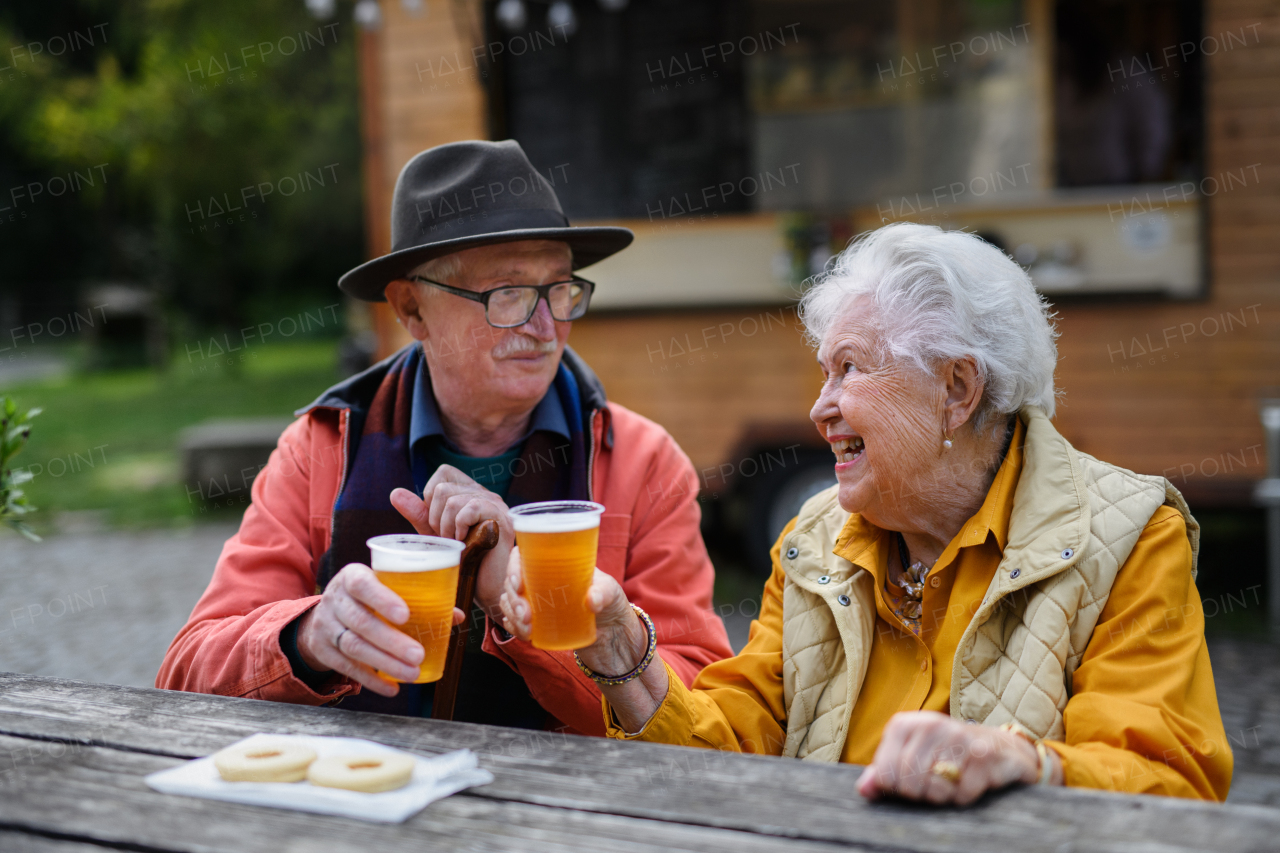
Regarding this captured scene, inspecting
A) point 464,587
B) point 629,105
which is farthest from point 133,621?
point 464,587

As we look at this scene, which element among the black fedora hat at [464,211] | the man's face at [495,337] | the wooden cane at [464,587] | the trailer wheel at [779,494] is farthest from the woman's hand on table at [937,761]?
the trailer wheel at [779,494]

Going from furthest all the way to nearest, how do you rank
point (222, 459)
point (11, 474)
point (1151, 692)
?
point (222, 459) → point (11, 474) → point (1151, 692)

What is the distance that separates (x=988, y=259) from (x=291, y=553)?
1.63 metres

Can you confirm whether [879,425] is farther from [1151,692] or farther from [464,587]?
[464,587]

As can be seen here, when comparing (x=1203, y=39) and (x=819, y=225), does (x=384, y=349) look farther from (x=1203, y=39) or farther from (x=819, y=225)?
(x=1203, y=39)

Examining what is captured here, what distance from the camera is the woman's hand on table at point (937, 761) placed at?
1497mm

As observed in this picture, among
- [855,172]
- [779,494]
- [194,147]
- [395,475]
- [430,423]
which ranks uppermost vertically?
[194,147]

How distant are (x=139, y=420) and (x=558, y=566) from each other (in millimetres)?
14960

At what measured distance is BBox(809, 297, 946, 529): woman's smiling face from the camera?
6.94 feet

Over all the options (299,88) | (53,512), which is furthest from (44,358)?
(53,512)

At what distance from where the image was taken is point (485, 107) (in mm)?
6656

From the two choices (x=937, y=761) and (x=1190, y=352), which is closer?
(x=937, y=761)

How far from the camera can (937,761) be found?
1.51 m

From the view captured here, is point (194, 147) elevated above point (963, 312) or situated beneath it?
elevated above
